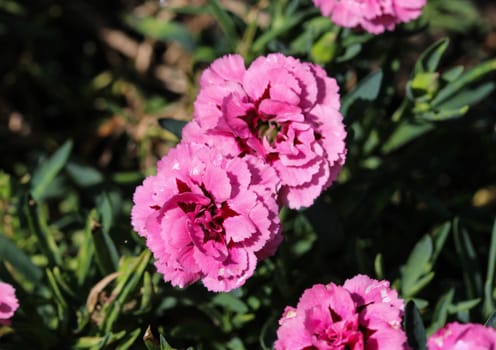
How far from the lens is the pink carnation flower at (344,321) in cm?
113

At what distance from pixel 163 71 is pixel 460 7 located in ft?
3.56

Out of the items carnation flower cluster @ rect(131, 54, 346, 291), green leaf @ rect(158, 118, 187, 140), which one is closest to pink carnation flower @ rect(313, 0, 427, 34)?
carnation flower cluster @ rect(131, 54, 346, 291)

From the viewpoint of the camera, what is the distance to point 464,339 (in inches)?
43.8

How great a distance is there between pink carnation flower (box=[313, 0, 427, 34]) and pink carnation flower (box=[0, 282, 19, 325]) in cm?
81

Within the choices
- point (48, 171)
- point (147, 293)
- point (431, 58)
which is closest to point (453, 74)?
point (431, 58)

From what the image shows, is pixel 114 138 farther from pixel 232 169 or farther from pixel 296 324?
pixel 296 324

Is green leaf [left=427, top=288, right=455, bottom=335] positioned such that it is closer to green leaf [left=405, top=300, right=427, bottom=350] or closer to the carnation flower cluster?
green leaf [left=405, top=300, right=427, bottom=350]

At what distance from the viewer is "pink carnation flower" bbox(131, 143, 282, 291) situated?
1207mm

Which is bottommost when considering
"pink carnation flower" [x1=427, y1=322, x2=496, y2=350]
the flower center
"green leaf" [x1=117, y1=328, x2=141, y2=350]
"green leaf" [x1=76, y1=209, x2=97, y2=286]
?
"green leaf" [x1=117, y1=328, x2=141, y2=350]

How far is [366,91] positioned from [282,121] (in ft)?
1.01

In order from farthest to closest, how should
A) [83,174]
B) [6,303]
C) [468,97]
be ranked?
[83,174]
[468,97]
[6,303]

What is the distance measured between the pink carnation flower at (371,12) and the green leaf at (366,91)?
9 cm

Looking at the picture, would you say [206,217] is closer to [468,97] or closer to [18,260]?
[18,260]

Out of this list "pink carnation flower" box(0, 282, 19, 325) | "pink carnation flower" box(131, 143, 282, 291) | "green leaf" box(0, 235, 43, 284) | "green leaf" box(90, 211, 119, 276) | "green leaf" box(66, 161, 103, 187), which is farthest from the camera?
"green leaf" box(66, 161, 103, 187)
